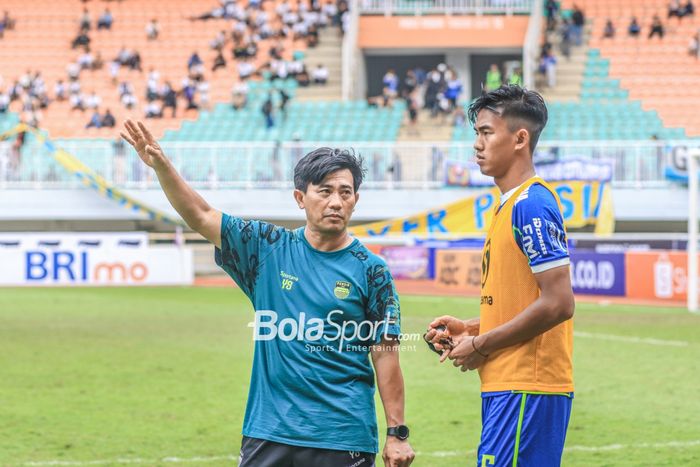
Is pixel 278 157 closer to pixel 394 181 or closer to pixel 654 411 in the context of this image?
pixel 394 181

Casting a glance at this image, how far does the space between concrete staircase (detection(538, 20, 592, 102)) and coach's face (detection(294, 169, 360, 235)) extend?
34.9 m

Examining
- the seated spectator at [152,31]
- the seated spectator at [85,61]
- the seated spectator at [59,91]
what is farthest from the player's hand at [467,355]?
the seated spectator at [152,31]

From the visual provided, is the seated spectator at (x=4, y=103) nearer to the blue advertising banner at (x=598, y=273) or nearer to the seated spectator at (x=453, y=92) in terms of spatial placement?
the seated spectator at (x=453, y=92)

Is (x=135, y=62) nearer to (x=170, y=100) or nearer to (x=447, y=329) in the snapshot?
(x=170, y=100)

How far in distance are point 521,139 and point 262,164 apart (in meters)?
27.7

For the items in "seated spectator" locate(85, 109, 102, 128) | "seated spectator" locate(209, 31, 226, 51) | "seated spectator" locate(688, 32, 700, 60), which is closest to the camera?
"seated spectator" locate(85, 109, 102, 128)

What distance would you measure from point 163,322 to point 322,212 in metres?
15.7

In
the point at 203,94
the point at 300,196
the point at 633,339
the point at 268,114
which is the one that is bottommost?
the point at 633,339

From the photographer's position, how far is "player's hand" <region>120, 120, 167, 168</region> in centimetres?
469

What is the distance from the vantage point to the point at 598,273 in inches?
1009

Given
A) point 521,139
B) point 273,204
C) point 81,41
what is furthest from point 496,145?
point 81,41

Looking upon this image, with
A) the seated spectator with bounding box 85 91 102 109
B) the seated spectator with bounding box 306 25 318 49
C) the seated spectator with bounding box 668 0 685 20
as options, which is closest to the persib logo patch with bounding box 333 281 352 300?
the seated spectator with bounding box 85 91 102 109

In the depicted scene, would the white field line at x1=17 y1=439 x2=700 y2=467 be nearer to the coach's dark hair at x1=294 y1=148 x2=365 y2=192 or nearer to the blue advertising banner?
the coach's dark hair at x1=294 y1=148 x2=365 y2=192

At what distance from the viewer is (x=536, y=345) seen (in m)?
4.53
